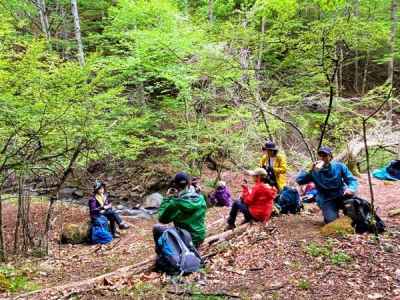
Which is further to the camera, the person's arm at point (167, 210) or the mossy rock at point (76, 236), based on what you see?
the mossy rock at point (76, 236)

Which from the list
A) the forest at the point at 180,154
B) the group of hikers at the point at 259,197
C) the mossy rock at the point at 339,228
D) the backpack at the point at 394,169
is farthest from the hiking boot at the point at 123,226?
the backpack at the point at 394,169

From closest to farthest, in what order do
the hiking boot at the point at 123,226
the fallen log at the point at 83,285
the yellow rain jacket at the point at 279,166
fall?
the fallen log at the point at 83,285, the yellow rain jacket at the point at 279,166, the hiking boot at the point at 123,226

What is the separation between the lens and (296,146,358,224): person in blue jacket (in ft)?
20.2

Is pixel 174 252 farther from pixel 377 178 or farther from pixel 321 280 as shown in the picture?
pixel 377 178

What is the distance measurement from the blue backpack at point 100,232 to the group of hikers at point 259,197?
3.26 meters

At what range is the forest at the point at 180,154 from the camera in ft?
16.2

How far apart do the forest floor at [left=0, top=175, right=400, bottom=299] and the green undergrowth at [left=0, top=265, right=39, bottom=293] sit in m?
0.15

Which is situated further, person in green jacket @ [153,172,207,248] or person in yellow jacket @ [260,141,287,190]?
person in yellow jacket @ [260,141,287,190]

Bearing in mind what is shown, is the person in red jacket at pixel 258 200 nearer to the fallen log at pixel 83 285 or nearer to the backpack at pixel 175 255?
the backpack at pixel 175 255

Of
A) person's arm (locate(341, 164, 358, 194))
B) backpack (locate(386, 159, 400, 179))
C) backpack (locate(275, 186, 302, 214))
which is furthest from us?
backpack (locate(386, 159, 400, 179))

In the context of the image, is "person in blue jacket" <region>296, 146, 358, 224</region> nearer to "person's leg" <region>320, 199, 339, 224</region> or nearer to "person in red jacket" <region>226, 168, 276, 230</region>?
"person's leg" <region>320, 199, 339, 224</region>

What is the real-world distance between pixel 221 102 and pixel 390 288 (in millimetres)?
10736

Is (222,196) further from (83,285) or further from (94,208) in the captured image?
(83,285)

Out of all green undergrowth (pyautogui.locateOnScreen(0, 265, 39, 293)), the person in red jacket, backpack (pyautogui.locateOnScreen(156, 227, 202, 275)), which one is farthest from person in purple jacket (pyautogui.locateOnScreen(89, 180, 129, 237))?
backpack (pyautogui.locateOnScreen(156, 227, 202, 275))
